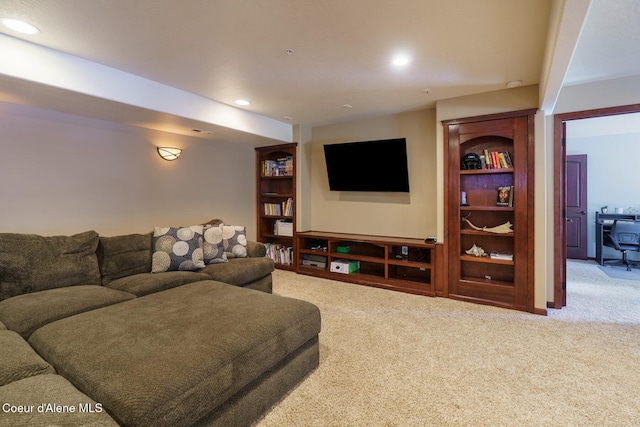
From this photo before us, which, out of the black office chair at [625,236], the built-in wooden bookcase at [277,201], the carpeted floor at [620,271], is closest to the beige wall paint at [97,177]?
the built-in wooden bookcase at [277,201]

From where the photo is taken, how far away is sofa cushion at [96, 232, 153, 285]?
2.78 metres

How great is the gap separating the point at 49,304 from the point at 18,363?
0.86 meters

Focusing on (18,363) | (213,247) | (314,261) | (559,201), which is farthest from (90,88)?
(559,201)

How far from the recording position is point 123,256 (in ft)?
9.41

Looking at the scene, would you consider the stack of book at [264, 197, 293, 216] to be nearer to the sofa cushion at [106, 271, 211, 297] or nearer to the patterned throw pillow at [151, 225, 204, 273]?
the patterned throw pillow at [151, 225, 204, 273]

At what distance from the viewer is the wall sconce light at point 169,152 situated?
381 cm

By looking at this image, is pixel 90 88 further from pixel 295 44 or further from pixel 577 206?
pixel 577 206

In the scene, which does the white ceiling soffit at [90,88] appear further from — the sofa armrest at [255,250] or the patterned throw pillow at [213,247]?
the sofa armrest at [255,250]

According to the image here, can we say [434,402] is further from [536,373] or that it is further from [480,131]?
[480,131]

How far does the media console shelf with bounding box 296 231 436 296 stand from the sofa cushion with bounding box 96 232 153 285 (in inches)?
88.0

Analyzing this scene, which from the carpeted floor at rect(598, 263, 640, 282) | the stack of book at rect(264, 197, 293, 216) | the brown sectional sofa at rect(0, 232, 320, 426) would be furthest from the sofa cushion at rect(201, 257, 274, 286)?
the carpeted floor at rect(598, 263, 640, 282)

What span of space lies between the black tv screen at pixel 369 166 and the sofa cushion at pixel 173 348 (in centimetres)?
255

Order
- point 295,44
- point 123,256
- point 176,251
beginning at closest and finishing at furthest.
Answer: point 295,44
point 123,256
point 176,251

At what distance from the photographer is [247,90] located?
126 inches
